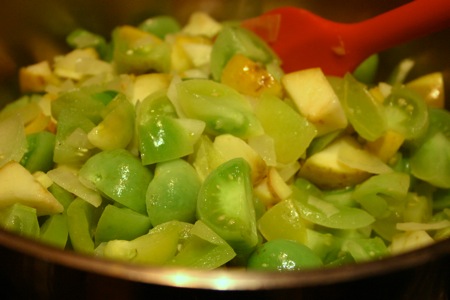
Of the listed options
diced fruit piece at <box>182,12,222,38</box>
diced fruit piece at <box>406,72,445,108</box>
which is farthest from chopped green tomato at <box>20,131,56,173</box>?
diced fruit piece at <box>406,72,445,108</box>

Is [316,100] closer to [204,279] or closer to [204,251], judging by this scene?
[204,251]

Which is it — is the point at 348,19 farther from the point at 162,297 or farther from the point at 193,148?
the point at 162,297

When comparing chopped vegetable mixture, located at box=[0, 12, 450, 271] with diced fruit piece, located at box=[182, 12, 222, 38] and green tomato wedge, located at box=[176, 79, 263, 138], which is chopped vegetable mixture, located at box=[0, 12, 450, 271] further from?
diced fruit piece, located at box=[182, 12, 222, 38]

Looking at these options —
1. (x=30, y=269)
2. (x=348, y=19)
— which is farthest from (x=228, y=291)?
(x=348, y=19)

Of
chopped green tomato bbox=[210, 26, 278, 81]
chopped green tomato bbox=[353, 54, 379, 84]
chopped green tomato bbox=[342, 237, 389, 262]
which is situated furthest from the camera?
chopped green tomato bbox=[353, 54, 379, 84]

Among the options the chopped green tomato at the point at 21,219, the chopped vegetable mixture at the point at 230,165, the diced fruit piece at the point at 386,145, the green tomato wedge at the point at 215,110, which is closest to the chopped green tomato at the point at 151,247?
the chopped vegetable mixture at the point at 230,165

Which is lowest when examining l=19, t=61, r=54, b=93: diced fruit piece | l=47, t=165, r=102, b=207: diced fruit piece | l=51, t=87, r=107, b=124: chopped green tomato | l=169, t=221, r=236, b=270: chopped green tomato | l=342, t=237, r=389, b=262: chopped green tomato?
l=342, t=237, r=389, b=262: chopped green tomato
